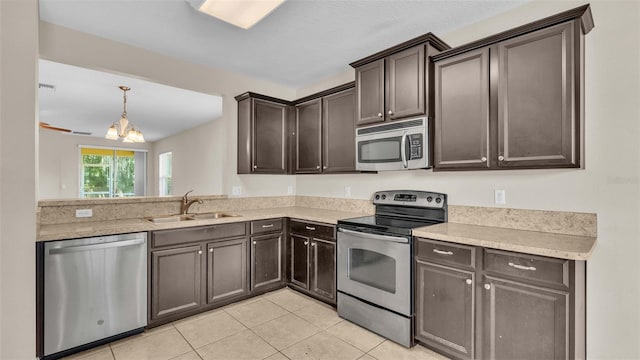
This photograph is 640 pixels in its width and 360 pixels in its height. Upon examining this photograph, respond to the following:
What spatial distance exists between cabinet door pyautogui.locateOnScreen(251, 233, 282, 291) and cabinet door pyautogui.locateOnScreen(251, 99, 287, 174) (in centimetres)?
83

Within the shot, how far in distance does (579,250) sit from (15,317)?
2.40 m

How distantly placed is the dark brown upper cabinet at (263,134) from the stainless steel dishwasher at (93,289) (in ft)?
4.66

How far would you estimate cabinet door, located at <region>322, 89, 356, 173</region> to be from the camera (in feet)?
10.4

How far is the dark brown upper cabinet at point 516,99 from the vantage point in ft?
5.93

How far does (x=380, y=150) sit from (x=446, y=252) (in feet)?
3.48

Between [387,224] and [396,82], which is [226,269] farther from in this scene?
[396,82]

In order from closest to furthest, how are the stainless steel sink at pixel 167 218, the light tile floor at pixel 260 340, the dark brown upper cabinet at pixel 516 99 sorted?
1. the dark brown upper cabinet at pixel 516 99
2. the light tile floor at pixel 260 340
3. the stainless steel sink at pixel 167 218

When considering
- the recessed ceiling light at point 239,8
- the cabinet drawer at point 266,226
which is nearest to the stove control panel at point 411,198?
the cabinet drawer at point 266,226

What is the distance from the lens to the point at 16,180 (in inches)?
34.7

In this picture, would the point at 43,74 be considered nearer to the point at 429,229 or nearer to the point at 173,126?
the point at 173,126

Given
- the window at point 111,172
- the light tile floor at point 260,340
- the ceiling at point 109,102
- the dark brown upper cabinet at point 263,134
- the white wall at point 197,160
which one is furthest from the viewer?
the window at point 111,172

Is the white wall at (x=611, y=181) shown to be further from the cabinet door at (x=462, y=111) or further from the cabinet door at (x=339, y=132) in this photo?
the cabinet door at (x=339, y=132)

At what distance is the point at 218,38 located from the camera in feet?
9.07

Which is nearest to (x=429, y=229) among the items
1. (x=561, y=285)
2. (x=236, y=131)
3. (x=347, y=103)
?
(x=561, y=285)
